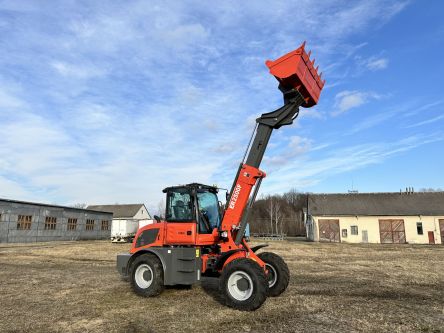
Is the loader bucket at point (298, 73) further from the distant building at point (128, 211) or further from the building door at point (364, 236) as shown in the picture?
the distant building at point (128, 211)

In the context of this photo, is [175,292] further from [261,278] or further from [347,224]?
[347,224]

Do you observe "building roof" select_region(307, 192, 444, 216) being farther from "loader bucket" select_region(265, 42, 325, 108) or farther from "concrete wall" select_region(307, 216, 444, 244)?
"loader bucket" select_region(265, 42, 325, 108)

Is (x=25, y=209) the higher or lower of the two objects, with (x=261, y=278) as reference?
higher

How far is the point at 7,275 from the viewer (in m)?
12.6

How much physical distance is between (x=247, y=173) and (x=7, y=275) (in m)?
10.1

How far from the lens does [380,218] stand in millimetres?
42125

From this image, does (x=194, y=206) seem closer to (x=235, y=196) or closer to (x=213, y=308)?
(x=235, y=196)

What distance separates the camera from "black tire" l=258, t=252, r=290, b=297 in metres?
8.50

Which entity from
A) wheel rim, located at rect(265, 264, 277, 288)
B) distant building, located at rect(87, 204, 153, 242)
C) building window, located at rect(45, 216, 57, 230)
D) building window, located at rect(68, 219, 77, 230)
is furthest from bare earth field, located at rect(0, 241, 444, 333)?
distant building, located at rect(87, 204, 153, 242)

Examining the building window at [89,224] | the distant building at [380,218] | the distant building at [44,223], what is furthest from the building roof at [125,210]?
the distant building at [380,218]

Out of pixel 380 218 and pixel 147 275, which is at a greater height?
pixel 380 218

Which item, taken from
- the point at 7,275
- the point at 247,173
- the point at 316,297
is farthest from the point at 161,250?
the point at 7,275

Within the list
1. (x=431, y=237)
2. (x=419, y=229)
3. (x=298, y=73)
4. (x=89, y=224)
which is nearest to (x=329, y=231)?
(x=419, y=229)

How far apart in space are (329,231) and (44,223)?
33.4 meters
